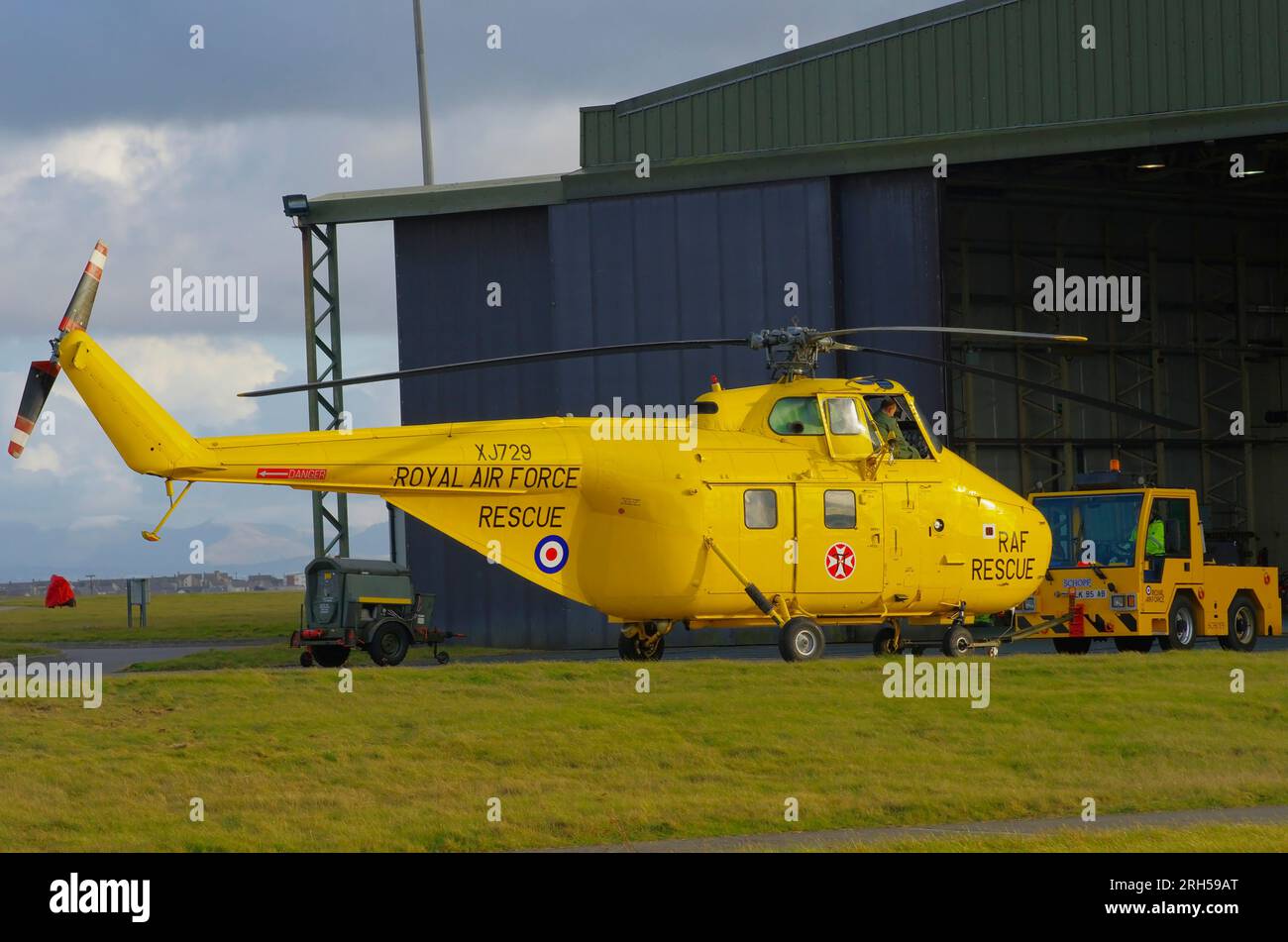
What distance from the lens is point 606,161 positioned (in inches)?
1473

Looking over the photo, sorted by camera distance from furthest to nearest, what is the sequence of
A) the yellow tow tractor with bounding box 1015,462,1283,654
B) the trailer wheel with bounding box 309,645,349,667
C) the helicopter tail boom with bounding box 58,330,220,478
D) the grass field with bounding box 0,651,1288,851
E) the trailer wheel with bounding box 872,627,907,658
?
the trailer wheel with bounding box 309,645,349,667, the yellow tow tractor with bounding box 1015,462,1283,654, the trailer wheel with bounding box 872,627,907,658, the helicopter tail boom with bounding box 58,330,220,478, the grass field with bounding box 0,651,1288,851

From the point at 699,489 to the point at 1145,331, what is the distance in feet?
97.7

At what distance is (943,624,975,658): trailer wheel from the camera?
2247cm

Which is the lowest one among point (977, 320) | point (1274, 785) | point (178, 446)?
point (1274, 785)

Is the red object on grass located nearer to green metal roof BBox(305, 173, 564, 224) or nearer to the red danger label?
green metal roof BBox(305, 173, 564, 224)

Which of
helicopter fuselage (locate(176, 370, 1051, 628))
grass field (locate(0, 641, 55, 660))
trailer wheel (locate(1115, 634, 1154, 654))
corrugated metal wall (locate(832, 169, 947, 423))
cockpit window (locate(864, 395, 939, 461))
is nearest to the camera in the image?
helicopter fuselage (locate(176, 370, 1051, 628))

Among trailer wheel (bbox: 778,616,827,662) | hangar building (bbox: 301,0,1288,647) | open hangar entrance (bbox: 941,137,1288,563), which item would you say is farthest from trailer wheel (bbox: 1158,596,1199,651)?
open hangar entrance (bbox: 941,137,1288,563)

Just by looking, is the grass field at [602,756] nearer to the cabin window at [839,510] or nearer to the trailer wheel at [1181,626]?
the cabin window at [839,510]

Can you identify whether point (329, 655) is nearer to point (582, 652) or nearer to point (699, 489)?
point (582, 652)

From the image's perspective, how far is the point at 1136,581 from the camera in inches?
987

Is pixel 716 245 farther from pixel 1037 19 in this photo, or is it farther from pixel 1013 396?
pixel 1013 396

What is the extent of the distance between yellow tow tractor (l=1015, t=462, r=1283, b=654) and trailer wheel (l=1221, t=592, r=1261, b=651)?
17 mm
